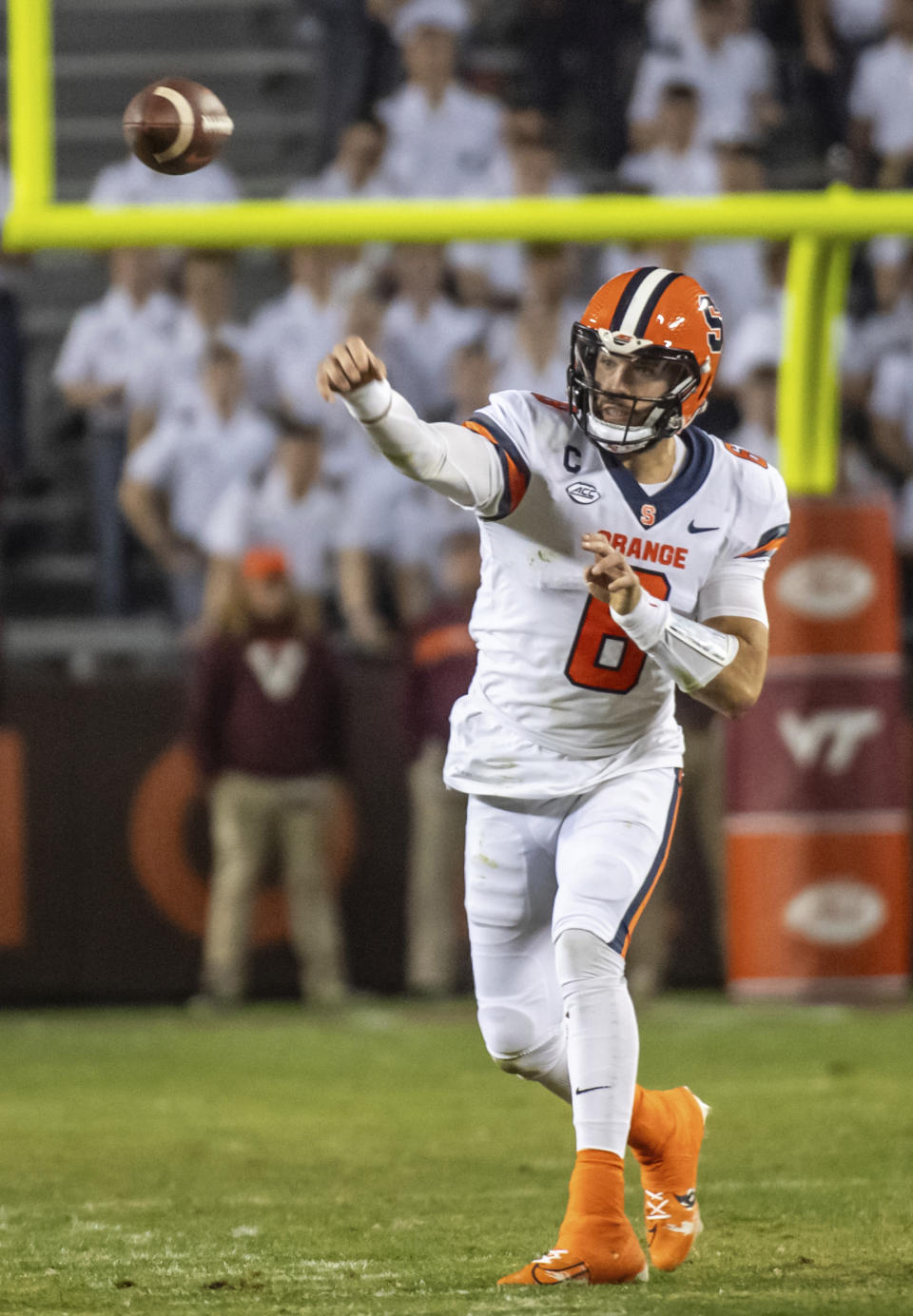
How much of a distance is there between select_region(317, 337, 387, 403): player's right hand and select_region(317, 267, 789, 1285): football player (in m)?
0.24

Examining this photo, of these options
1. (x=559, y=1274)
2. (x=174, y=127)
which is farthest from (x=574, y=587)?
(x=174, y=127)

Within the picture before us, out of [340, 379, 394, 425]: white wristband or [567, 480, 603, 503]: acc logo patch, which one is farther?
[567, 480, 603, 503]: acc logo patch

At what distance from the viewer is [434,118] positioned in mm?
8602

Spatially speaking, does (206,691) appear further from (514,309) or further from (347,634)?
(514,309)

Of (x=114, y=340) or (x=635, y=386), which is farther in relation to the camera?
(x=114, y=340)

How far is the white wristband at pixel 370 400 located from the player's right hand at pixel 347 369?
0.01 metres

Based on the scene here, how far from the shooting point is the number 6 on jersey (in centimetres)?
386

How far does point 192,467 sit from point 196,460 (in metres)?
0.03

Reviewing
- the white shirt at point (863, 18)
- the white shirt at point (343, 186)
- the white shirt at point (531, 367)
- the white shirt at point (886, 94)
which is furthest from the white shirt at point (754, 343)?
the white shirt at point (343, 186)

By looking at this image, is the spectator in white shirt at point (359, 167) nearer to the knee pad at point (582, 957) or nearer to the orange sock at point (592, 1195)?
the knee pad at point (582, 957)

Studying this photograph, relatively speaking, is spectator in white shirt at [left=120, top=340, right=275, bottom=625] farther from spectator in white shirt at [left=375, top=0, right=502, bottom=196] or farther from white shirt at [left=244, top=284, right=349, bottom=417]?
spectator in white shirt at [left=375, top=0, right=502, bottom=196]

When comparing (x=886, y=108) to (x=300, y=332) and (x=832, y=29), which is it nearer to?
(x=832, y=29)

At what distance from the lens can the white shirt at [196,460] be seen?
898 centimetres

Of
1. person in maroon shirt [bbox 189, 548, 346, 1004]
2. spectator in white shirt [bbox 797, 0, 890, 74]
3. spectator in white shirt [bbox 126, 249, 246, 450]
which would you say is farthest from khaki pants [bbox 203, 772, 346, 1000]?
spectator in white shirt [bbox 797, 0, 890, 74]
